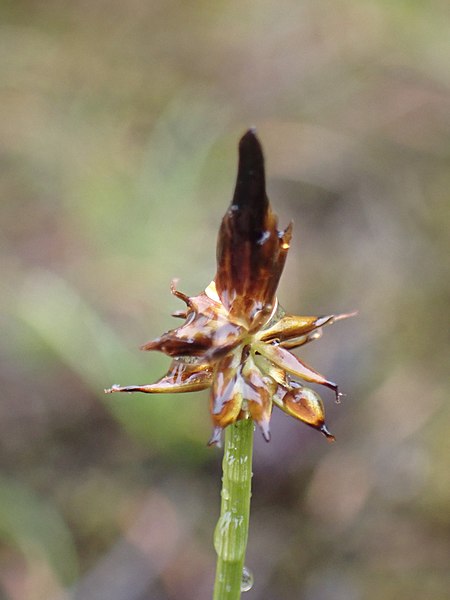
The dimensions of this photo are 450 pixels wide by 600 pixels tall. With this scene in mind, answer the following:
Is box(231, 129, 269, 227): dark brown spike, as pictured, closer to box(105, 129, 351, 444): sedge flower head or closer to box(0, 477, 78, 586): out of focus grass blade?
box(105, 129, 351, 444): sedge flower head

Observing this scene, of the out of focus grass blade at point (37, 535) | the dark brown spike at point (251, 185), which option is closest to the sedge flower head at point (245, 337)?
the dark brown spike at point (251, 185)

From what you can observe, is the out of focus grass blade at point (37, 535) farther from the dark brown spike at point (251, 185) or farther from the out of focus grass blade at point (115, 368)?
the dark brown spike at point (251, 185)

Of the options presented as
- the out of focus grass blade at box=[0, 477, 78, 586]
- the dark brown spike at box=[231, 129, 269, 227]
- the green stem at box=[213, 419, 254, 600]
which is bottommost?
the out of focus grass blade at box=[0, 477, 78, 586]

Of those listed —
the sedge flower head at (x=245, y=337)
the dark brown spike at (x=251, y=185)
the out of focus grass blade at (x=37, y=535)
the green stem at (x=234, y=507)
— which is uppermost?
the dark brown spike at (x=251, y=185)

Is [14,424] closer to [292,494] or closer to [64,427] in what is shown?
[64,427]

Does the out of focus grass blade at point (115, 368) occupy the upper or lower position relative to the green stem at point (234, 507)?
upper

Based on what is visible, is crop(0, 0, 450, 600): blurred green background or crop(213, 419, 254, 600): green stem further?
crop(0, 0, 450, 600): blurred green background

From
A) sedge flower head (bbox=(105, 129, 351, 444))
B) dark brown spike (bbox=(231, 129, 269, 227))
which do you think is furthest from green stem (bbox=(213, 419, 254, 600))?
dark brown spike (bbox=(231, 129, 269, 227))
